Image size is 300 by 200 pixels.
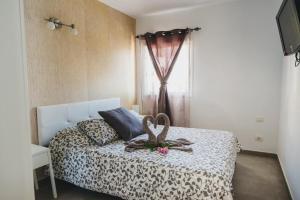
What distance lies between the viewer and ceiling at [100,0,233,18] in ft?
11.8

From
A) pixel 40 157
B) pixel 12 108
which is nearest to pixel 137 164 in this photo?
pixel 40 157

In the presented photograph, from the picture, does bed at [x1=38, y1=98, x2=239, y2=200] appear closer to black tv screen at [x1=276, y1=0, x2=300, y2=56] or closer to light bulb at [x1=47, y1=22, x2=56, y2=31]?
light bulb at [x1=47, y1=22, x2=56, y2=31]

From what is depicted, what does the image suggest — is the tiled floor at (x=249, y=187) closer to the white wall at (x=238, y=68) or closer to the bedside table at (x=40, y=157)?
the bedside table at (x=40, y=157)

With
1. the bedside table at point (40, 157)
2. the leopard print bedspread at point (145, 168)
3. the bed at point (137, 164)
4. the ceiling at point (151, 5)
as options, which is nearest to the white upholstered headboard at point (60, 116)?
the bed at point (137, 164)

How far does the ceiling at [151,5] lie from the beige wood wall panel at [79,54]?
0.17 meters

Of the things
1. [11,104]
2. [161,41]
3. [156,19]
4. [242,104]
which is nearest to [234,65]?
[242,104]

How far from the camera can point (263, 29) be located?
343 centimetres

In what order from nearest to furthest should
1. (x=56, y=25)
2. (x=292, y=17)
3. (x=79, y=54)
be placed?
1. (x=292, y=17)
2. (x=56, y=25)
3. (x=79, y=54)

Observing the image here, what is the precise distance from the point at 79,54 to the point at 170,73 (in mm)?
1774

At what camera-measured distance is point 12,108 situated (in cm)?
99

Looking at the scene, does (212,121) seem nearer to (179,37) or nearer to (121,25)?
(179,37)

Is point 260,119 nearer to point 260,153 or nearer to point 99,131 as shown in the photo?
point 260,153

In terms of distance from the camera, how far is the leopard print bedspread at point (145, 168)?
5.80 ft

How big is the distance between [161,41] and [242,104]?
1941 millimetres
